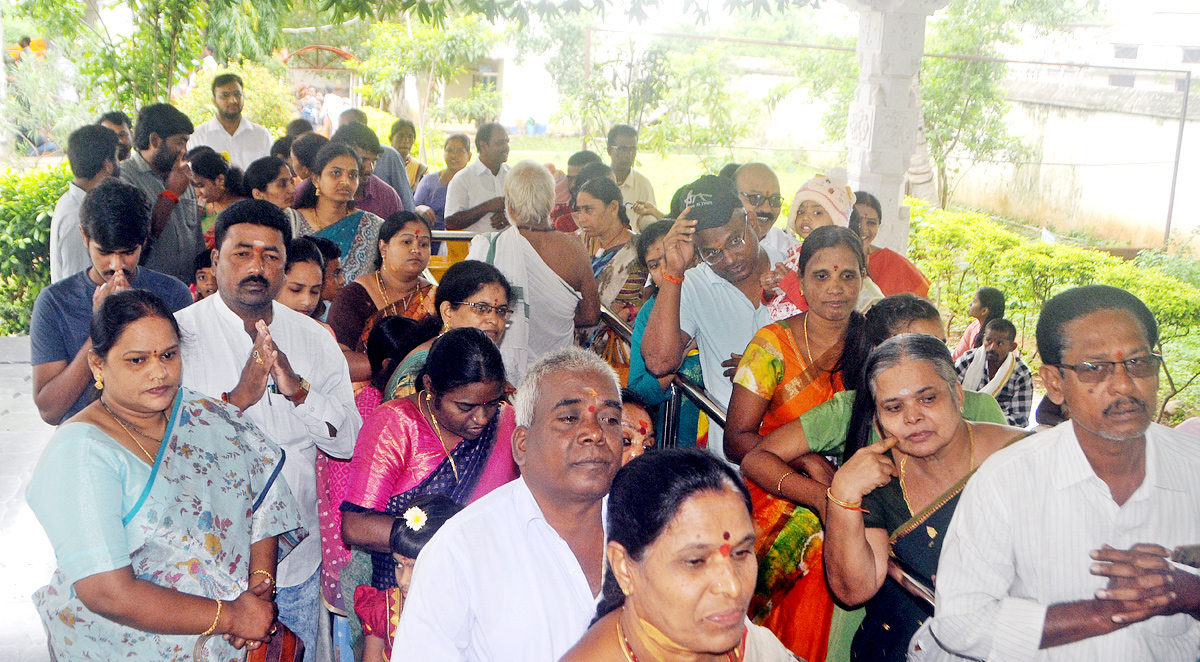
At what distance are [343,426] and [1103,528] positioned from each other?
2.40 metres

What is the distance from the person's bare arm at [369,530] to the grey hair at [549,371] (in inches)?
24.4

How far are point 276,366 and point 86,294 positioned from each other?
952mm

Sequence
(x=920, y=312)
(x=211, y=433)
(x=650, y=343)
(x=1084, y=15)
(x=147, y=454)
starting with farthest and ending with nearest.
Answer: (x=1084, y=15) < (x=650, y=343) < (x=920, y=312) < (x=211, y=433) < (x=147, y=454)

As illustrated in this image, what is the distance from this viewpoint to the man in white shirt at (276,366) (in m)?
3.24

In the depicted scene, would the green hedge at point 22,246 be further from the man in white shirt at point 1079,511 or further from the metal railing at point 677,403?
the man in white shirt at point 1079,511

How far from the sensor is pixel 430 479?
2891 mm

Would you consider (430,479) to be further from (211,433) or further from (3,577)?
(3,577)

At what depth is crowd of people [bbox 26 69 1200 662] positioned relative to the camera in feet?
6.86

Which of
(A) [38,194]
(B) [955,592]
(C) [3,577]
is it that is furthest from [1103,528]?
(A) [38,194]

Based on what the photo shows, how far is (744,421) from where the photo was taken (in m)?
3.30

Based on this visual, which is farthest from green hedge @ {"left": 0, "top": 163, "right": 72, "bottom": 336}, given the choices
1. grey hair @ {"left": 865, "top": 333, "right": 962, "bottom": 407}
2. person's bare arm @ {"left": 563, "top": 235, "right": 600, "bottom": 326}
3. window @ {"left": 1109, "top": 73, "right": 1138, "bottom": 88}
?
window @ {"left": 1109, "top": 73, "right": 1138, "bottom": 88}

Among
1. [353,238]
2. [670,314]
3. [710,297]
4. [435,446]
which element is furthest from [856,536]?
[353,238]

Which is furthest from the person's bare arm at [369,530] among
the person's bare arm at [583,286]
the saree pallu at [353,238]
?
the saree pallu at [353,238]

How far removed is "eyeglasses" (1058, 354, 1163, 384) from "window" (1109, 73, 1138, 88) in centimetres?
1180
